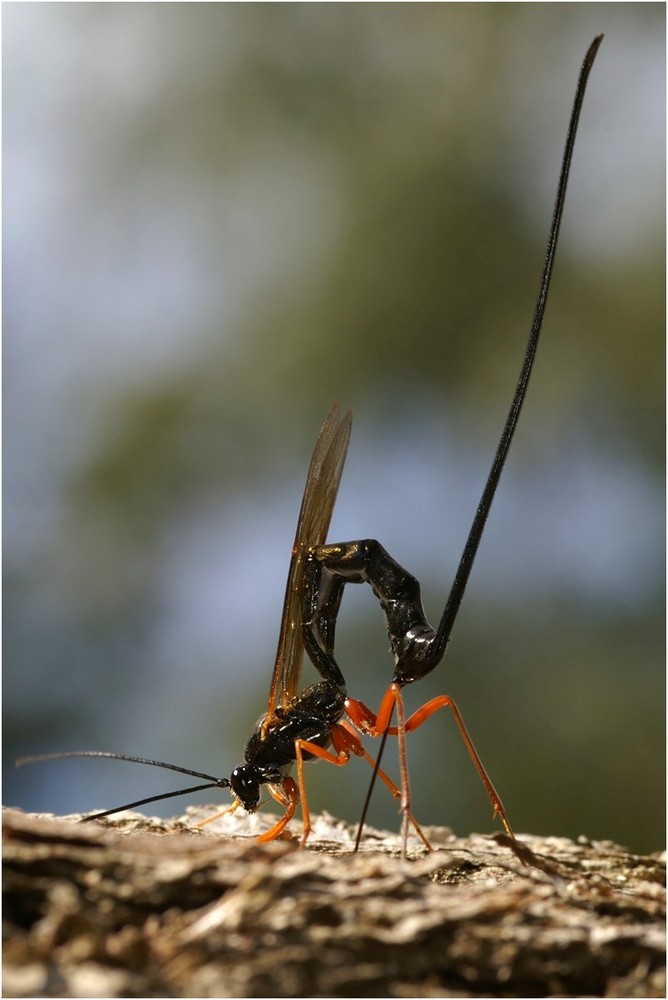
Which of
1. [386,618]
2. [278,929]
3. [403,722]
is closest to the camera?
[278,929]

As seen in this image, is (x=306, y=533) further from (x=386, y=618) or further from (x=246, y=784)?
(x=246, y=784)

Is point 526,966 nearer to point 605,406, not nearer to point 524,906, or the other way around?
point 524,906

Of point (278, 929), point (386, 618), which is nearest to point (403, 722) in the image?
point (386, 618)

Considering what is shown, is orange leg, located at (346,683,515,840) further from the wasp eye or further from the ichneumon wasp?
the wasp eye

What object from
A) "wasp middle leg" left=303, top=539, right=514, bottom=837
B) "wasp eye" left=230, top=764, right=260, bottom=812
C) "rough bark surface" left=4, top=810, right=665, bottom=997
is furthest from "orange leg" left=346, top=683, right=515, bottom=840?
"rough bark surface" left=4, top=810, right=665, bottom=997

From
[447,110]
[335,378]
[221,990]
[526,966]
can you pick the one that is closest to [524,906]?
[526,966]

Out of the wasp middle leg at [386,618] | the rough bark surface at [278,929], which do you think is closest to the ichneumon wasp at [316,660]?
the wasp middle leg at [386,618]

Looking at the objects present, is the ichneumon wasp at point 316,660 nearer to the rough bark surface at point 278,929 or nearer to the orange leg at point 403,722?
the orange leg at point 403,722
